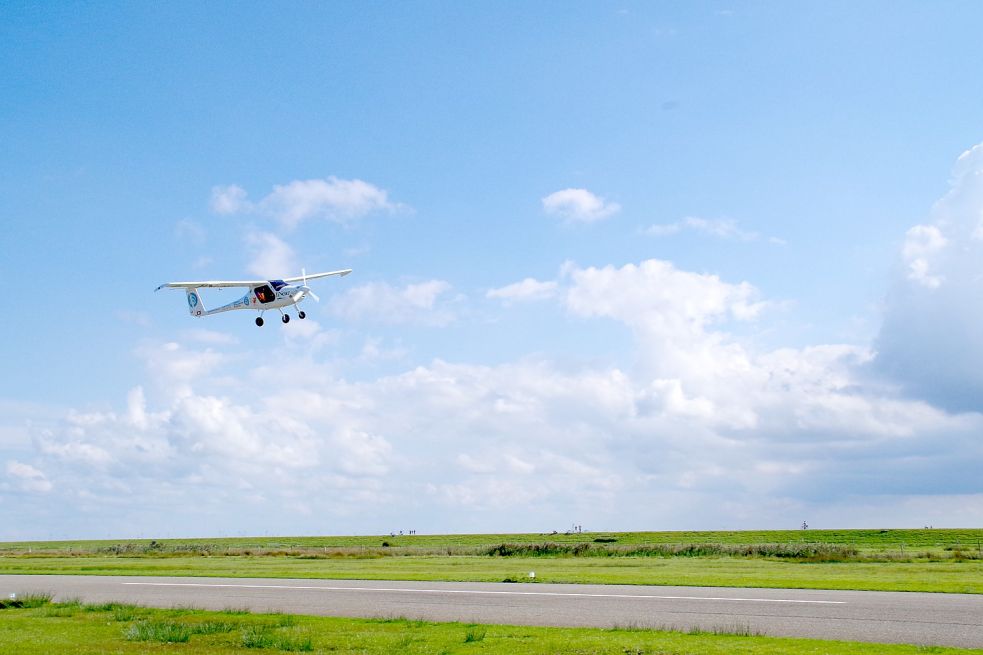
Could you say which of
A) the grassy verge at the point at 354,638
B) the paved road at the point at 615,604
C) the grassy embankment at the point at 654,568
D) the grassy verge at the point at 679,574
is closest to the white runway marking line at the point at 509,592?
the paved road at the point at 615,604

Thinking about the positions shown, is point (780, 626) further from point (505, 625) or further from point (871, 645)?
point (505, 625)

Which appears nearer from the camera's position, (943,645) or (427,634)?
(943,645)

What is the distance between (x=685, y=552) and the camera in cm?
5991

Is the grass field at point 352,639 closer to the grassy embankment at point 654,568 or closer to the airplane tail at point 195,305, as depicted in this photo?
the grassy embankment at point 654,568

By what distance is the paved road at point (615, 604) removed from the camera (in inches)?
695

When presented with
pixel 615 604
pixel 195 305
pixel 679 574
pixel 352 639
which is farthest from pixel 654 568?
pixel 195 305

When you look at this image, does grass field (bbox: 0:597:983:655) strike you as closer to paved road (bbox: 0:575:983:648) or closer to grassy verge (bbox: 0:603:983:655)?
grassy verge (bbox: 0:603:983:655)

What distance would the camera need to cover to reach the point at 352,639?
1772 cm

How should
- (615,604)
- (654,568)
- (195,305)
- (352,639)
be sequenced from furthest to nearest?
(195,305) → (654,568) → (615,604) → (352,639)

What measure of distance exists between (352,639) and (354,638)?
0.11 meters

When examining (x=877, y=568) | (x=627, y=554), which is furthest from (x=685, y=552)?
(x=877, y=568)

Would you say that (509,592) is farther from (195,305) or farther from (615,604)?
(195,305)

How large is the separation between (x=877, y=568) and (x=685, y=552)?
19.9 metres

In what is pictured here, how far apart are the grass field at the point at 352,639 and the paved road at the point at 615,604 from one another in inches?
50.5
